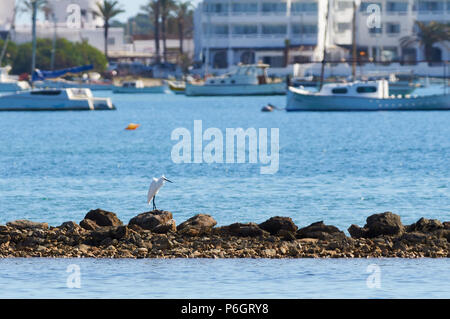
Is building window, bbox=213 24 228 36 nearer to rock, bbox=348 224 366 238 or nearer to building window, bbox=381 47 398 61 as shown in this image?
building window, bbox=381 47 398 61

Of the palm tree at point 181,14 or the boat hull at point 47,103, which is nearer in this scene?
the boat hull at point 47,103

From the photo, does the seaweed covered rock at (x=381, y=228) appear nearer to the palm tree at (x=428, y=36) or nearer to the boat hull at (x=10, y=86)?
the boat hull at (x=10, y=86)

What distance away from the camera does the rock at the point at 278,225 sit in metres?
20.2

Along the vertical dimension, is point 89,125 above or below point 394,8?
below

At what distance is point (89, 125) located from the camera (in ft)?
270

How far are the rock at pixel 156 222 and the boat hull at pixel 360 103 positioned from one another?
67.6m

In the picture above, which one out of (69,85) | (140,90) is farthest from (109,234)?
(140,90)

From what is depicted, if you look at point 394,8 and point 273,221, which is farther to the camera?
point 394,8

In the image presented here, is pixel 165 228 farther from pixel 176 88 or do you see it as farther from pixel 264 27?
pixel 264 27

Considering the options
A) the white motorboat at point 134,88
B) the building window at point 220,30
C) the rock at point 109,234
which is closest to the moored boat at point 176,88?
the white motorboat at point 134,88

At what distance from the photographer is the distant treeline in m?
143
